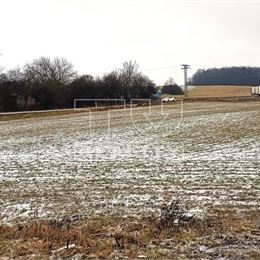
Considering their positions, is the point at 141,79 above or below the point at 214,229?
above

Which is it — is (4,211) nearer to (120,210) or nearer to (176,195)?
(120,210)

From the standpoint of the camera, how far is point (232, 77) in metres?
121

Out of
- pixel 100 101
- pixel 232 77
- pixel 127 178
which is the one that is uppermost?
pixel 232 77

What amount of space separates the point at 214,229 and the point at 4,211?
14.7ft

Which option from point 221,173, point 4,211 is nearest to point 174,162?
point 221,173

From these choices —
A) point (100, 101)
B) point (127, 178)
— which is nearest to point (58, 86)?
point (100, 101)

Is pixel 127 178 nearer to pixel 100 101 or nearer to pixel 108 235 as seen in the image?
pixel 108 235

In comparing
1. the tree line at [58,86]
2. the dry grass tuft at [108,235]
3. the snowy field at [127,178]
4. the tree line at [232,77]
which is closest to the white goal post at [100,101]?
the tree line at [58,86]

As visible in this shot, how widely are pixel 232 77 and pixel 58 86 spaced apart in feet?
214

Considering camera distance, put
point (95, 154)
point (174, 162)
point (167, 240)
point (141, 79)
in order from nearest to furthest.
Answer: point (167, 240), point (174, 162), point (95, 154), point (141, 79)

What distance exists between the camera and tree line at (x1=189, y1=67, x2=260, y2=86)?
12018cm

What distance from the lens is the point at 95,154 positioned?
57.4ft

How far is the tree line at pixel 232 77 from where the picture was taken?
120 m

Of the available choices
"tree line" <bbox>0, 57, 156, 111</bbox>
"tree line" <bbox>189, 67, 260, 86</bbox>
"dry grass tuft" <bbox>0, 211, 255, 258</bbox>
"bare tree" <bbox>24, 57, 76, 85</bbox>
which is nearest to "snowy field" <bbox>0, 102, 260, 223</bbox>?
"dry grass tuft" <bbox>0, 211, 255, 258</bbox>
